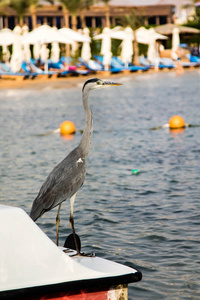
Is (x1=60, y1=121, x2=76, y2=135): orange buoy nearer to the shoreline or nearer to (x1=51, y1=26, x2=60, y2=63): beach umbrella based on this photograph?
the shoreline

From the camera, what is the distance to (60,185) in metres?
5.48

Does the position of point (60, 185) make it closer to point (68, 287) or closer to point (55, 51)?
point (68, 287)

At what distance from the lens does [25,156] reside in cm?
1373

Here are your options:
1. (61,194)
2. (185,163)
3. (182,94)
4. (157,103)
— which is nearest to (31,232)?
(61,194)

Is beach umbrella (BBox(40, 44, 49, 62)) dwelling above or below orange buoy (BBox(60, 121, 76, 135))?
below

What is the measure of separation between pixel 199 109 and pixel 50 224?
15024 millimetres

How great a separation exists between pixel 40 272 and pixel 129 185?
6614 millimetres

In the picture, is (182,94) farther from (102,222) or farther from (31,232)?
(31,232)

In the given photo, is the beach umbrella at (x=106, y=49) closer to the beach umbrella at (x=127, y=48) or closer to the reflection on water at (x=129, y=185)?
the beach umbrella at (x=127, y=48)

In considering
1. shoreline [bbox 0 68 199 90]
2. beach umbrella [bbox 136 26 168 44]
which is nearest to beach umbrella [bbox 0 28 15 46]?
shoreline [bbox 0 68 199 90]

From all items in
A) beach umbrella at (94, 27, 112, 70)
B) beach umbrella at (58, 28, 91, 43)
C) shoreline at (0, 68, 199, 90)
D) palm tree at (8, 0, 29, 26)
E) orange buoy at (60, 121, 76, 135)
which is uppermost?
palm tree at (8, 0, 29, 26)

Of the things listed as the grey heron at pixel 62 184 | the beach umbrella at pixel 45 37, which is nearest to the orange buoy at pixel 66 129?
the grey heron at pixel 62 184

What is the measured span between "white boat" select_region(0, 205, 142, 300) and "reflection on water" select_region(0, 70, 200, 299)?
1.60 meters

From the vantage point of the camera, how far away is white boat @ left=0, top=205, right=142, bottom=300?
12.9 ft
